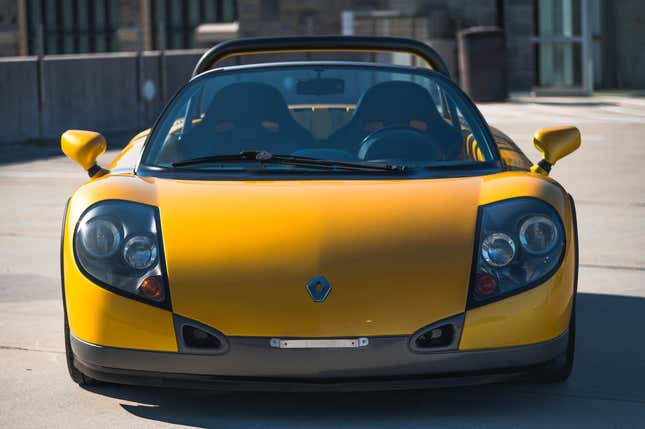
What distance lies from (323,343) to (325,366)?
3.0 inches

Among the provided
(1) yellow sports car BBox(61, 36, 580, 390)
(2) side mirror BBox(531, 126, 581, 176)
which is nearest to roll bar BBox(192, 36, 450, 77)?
(2) side mirror BBox(531, 126, 581, 176)

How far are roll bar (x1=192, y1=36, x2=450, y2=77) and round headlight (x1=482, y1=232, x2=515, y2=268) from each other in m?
2.16

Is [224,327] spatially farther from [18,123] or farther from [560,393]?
[18,123]

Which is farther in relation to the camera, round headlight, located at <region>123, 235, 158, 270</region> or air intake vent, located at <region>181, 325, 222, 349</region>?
round headlight, located at <region>123, 235, 158, 270</region>

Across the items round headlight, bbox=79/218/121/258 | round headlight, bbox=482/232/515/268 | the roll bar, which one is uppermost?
the roll bar

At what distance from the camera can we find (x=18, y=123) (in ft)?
56.0

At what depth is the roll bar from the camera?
6.61 metres

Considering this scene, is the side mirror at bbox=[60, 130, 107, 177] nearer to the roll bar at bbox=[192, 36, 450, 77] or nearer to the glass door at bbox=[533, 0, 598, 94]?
the roll bar at bbox=[192, 36, 450, 77]

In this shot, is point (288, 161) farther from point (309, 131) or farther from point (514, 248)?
point (514, 248)

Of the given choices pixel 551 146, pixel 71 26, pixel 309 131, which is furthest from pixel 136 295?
pixel 71 26

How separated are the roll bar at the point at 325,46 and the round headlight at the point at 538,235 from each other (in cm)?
207

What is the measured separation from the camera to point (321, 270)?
172 inches

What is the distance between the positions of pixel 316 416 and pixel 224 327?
49 centimetres

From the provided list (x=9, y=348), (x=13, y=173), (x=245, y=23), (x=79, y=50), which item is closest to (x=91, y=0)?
(x=79, y=50)
